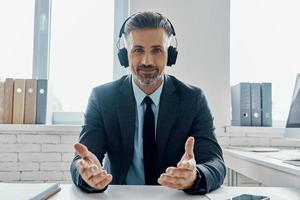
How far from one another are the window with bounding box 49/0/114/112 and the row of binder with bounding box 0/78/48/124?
21 cm

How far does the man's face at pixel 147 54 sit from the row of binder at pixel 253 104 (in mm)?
914

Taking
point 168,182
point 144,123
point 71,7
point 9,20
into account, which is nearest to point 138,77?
point 144,123

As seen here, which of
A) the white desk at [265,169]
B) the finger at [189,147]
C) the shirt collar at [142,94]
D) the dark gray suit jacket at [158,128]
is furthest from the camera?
the shirt collar at [142,94]

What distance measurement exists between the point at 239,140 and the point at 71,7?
142 centimetres

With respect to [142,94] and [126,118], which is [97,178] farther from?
[142,94]

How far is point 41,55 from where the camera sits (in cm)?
236

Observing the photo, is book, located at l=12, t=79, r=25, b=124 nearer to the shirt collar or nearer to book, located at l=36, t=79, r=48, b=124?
book, located at l=36, t=79, r=48, b=124

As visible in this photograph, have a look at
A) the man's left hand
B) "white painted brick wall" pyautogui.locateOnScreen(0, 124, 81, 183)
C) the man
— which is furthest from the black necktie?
"white painted brick wall" pyautogui.locateOnScreen(0, 124, 81, 183)

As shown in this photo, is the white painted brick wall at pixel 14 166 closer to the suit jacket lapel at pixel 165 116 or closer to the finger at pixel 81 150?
the suit jacket lapel at pixel 165 116

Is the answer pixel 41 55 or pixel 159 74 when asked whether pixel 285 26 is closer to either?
pixel 159 74

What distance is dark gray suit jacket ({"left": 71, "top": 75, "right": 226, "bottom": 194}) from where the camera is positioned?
4.35 ft

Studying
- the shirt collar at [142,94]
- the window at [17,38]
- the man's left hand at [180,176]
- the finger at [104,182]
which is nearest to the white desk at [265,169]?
the man's left hand at [180,176]

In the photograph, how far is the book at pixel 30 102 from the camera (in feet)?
6.98

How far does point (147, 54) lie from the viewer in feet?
4.58
